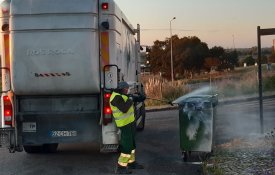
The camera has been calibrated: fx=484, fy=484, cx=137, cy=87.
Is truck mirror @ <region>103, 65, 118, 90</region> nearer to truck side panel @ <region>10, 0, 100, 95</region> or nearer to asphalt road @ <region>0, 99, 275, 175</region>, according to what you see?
truck side panel @ <region>10, 0, 100, 95</region>

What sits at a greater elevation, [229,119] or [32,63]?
[32,63]

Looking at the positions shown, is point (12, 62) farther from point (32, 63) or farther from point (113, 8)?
point (113, 8)

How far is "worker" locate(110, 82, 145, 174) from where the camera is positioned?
8633 mm

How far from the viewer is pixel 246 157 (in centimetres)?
866

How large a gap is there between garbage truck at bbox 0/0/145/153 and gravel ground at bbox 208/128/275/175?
6.58ft

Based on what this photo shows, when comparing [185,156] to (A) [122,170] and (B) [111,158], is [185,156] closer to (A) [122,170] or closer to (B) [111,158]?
(A) [122,170]

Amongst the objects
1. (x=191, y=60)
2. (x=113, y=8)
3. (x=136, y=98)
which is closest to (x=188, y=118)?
(x=136, y=98)

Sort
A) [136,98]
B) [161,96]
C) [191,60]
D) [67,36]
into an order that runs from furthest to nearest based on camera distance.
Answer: [191,60], [161,96], [136,98], [67,36]

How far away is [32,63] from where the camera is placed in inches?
340

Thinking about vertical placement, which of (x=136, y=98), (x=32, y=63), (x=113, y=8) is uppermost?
(x=113, y=8)

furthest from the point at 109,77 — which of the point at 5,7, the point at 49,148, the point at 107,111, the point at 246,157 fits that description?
the point at 49,148

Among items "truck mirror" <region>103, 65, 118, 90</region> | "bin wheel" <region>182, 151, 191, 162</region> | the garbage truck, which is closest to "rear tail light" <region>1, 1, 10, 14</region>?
the garbage truck

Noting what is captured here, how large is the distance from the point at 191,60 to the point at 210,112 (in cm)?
4742

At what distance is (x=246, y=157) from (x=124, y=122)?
2.27 m
